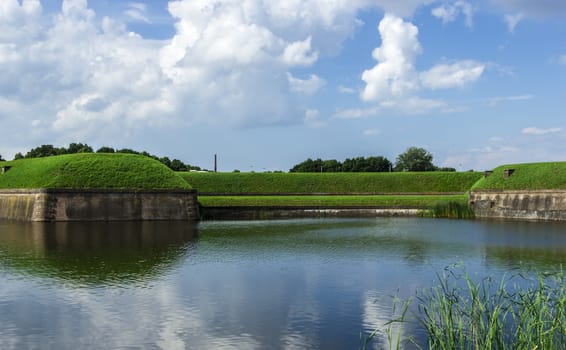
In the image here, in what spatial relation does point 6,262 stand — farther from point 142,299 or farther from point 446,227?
point 446,227

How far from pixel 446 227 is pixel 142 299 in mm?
28987

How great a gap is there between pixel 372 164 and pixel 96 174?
269 feet

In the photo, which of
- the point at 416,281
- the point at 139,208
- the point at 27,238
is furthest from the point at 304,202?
the point at 416,281

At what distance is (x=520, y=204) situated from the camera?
5159 centimetres

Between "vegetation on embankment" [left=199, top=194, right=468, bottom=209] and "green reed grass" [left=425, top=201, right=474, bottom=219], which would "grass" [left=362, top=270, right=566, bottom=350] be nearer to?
"green reed grass" [left=425, top=201, right=474, bottom=219]

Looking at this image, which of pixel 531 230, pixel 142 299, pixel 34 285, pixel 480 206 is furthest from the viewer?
pixel 480 206

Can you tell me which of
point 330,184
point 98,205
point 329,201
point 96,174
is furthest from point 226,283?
point 330,184

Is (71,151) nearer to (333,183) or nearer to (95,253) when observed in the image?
(333,183)

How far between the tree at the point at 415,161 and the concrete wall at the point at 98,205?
86384mm

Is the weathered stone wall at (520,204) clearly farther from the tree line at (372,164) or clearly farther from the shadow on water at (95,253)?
the tree line at (372,164)

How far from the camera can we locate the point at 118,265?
20.9 metres

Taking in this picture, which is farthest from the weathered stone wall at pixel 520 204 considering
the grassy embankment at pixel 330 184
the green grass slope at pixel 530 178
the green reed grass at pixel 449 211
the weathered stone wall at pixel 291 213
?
the grassy embankment at pixel 330 184

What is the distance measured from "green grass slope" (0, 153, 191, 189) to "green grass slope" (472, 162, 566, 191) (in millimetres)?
32538

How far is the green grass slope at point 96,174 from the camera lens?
49406mm
